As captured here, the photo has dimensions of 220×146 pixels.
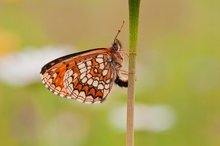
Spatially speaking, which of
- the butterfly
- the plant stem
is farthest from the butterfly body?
the plant stem

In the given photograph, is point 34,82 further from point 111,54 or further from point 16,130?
point 111,54

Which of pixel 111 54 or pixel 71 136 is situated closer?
pixel 111 54

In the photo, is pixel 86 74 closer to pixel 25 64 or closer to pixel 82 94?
pixel 82 94

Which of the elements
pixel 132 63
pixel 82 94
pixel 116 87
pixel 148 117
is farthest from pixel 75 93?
pixel 116 87

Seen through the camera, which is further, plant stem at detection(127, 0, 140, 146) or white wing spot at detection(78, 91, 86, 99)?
white wing spot at detection(78, 91, 86, 99)

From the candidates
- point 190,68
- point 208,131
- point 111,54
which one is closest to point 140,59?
point 190,68

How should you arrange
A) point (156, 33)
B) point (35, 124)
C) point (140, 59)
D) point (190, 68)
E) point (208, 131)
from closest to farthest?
point (35, 124) < point (208, 131) < point (190, 68) < point (140, 59) < point (156, 33)

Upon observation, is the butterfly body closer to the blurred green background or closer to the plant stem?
the plant stem
